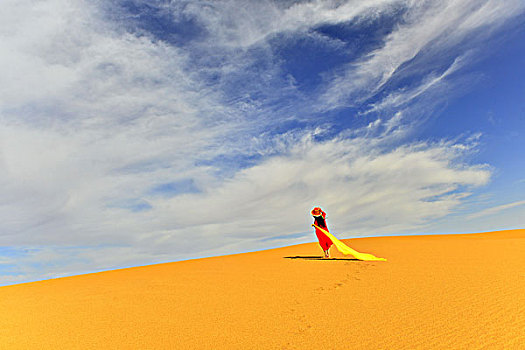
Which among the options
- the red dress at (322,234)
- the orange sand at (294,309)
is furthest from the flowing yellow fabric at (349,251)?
the orange sand at (294,309)

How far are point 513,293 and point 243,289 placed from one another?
6.90 m

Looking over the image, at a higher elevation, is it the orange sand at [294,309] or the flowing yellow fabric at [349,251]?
the flowing yellow fabric at [349,251]

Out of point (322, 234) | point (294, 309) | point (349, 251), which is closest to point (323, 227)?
point (322, 234)

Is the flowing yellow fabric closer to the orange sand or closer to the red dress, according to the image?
the red dress

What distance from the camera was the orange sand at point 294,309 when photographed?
18.6ft

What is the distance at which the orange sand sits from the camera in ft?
18.6

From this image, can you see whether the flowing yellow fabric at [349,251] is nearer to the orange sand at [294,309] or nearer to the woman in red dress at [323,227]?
the woman in red dress at [323,227]

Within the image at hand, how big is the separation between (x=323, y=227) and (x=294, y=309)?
28.5 feet

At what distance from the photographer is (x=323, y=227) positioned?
15836 millimetres

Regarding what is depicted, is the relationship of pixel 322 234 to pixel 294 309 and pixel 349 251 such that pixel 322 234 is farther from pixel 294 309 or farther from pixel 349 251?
pixel 294 309

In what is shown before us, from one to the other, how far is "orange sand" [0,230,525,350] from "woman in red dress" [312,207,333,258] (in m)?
3.26

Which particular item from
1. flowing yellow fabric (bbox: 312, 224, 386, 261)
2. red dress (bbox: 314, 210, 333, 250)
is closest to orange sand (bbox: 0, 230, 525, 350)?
flowing yellow fabric (bbox: 312, 224, 386, 261)

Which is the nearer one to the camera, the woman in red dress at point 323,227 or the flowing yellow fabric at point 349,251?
the flowing yellow fabric at point 349,251

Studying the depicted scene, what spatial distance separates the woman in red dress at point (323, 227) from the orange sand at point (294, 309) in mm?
3259
